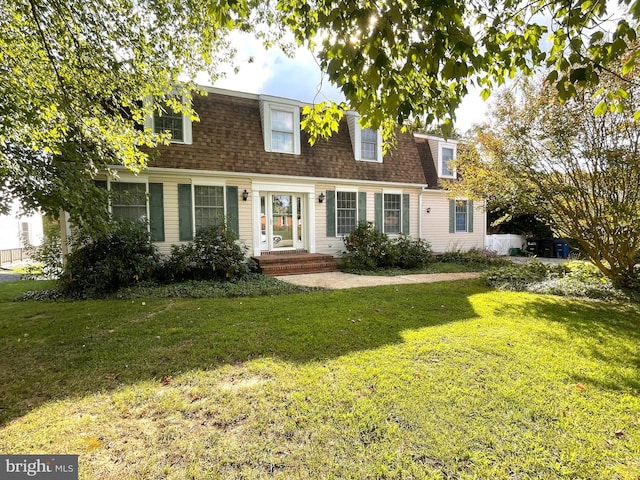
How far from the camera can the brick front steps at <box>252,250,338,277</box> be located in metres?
9.30

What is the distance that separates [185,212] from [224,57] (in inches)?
176

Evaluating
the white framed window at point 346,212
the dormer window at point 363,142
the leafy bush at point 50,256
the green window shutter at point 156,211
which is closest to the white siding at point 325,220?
the white framed window at point 346,212

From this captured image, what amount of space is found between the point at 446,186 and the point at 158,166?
893 cm

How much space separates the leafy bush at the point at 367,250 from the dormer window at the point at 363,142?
276cm

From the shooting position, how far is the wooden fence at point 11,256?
1691 cm

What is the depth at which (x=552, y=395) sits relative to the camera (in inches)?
108

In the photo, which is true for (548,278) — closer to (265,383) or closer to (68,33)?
(265,383)

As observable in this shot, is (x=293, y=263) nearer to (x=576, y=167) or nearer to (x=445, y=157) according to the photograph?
(x=576, y=167)

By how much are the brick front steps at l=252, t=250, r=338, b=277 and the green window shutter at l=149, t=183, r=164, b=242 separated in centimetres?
279

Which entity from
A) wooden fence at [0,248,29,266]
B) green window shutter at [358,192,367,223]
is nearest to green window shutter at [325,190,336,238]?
green window shutter at [358,192,367,223]

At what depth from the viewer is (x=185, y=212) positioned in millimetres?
9133

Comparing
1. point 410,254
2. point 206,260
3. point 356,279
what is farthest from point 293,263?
point 410,254

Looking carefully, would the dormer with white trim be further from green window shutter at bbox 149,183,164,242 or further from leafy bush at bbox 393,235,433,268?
green window shutter at bbox 149,183,164,242

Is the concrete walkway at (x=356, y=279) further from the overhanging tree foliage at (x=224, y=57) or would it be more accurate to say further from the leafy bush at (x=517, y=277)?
the overhanging tree foliage at (x=224, y=57)
